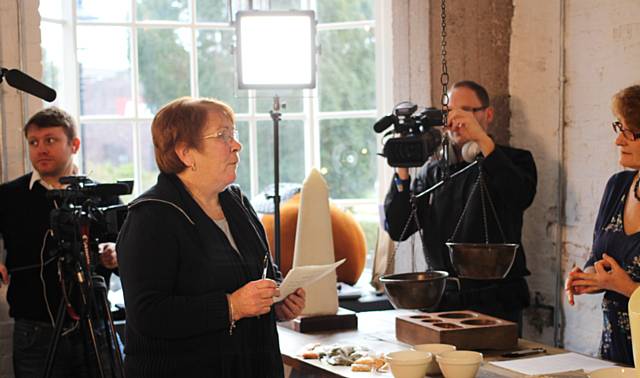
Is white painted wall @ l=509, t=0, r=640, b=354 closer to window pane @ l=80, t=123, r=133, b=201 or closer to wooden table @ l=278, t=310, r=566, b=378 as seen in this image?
wooden table @ l=278, t=310, r=566, b=378

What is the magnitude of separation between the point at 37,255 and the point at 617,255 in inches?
89.7

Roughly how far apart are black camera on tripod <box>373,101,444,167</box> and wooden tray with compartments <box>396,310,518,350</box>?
541 mm

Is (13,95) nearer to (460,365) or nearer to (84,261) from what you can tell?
(84,261)

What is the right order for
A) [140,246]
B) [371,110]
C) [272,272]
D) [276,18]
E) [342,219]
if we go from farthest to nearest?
[371,110] < [342,219] < [276,18] < [272,272] < [140,246]

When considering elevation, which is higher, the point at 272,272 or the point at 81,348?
the point at 272,272

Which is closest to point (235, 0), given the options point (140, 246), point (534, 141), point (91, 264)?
point (534, 141)

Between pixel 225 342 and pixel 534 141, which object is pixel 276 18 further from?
pixel 225 342

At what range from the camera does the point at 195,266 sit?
2.48 meters

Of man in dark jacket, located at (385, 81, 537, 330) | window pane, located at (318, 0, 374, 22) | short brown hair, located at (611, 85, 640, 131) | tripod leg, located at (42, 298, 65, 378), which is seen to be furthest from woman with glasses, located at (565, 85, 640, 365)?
window pane, located at (318, 0, 374, 22)

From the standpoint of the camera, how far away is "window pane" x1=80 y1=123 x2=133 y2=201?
4.88m

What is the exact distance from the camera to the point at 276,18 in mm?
4262

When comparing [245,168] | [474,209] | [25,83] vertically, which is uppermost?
[25,83]

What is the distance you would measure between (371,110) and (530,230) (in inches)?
46.9

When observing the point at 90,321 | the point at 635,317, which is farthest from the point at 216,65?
the point at 635,317
